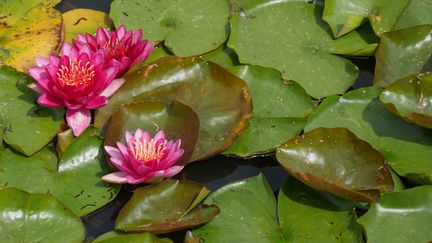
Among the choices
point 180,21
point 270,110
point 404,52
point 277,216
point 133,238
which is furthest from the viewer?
point 180,21

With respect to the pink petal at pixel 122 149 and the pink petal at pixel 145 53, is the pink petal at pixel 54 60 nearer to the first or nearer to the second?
the pink petal at pixel 145 53

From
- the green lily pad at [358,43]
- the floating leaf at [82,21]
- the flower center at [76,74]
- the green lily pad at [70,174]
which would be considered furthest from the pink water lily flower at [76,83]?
the green lily pad at [358,43]

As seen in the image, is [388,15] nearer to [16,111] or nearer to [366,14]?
[366,14]

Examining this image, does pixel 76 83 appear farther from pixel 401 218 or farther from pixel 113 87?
pixel 401 218

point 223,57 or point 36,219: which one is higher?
point 223,57

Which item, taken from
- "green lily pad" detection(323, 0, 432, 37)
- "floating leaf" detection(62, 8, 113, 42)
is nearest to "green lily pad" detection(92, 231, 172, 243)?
"floating leaf" detection(62, 8, 113, 42)

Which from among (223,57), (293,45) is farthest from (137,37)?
(293,45)
